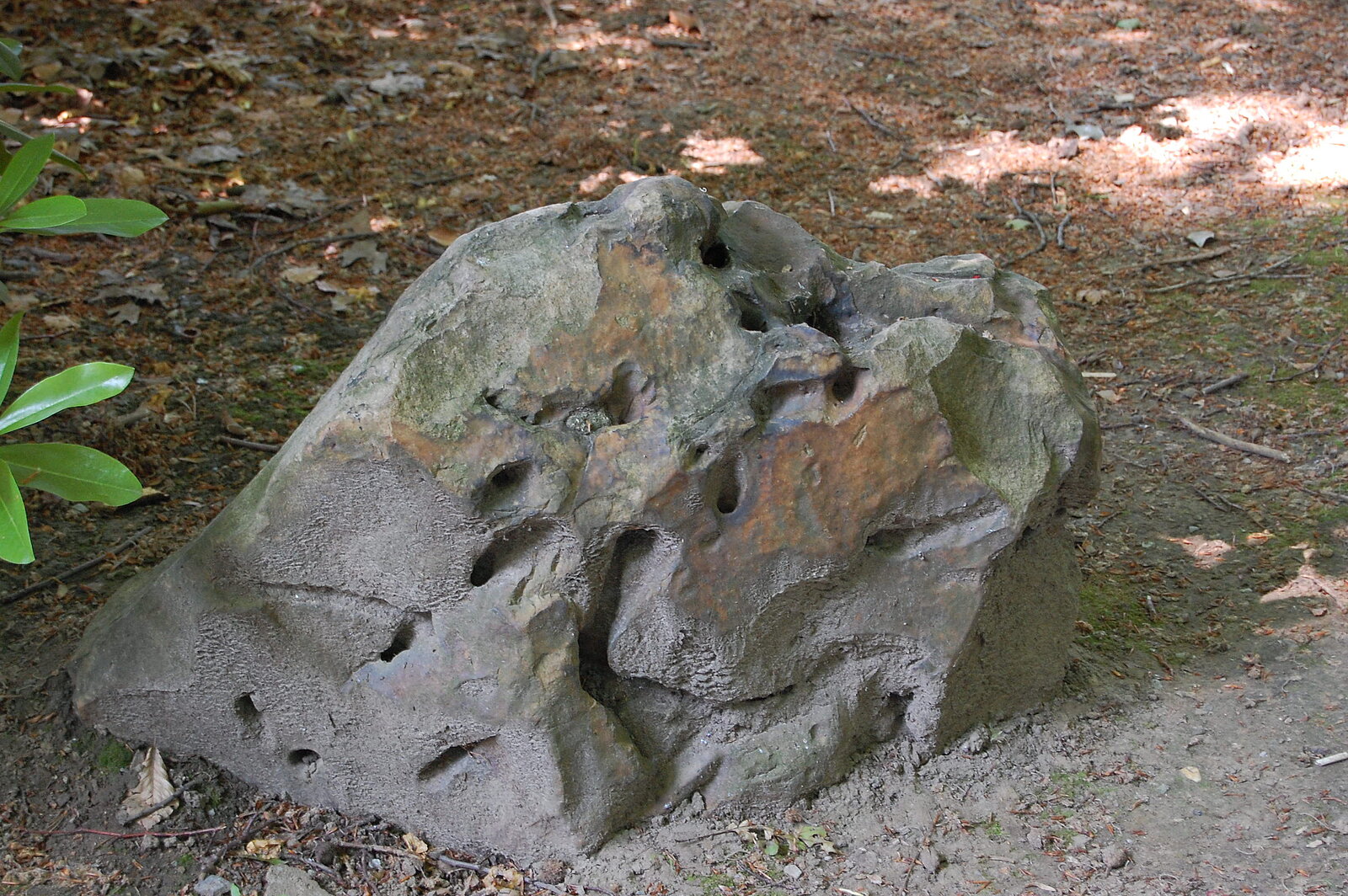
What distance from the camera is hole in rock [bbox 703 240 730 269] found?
9.12ft

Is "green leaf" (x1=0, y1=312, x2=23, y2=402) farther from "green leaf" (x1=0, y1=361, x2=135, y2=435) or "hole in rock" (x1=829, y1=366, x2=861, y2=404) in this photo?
"hole in rock" (x1=829, y1=366, x2=861, y2=404)

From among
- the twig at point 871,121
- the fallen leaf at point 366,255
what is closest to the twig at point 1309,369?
the twig at point 871,121

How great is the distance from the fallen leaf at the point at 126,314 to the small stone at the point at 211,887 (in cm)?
263

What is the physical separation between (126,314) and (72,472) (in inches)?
90.7

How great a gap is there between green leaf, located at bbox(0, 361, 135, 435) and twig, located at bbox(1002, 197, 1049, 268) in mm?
4318

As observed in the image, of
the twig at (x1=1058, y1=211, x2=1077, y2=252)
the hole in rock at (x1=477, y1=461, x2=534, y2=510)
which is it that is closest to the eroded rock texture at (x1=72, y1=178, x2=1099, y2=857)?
the hole in rock at (x1=477, y1=461, x2=534, y2=510)

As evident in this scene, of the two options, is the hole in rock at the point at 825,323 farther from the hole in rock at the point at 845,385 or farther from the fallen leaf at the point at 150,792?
the fallen leaf at the point at 150,792

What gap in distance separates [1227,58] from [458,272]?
6.47m

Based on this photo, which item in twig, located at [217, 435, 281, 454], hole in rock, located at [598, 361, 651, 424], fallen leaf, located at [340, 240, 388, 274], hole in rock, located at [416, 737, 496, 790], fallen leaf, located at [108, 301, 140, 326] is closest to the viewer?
hole in rock, located at [598, 361, 651, 424]

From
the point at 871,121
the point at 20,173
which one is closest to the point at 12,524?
the point at 20,173

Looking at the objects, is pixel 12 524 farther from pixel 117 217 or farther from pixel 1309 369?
pixel 1309 369

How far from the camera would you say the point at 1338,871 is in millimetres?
2527

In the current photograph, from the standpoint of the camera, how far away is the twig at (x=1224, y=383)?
4703 mm

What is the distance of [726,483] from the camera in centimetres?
252
